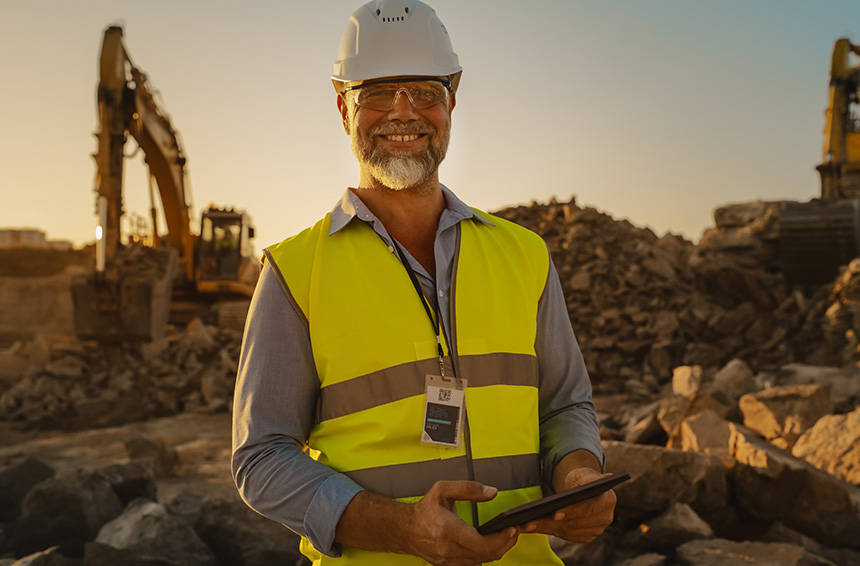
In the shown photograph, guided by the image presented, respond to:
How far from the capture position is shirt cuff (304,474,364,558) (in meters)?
1.48

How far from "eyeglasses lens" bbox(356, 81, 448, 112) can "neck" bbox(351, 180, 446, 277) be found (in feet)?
0.68

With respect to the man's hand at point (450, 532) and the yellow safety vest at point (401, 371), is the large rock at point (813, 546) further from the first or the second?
the man's hand at point (450, 532)

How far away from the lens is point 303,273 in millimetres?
1644

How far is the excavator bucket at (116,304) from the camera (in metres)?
10.8

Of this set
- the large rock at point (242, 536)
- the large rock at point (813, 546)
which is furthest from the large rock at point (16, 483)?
the large rock at point (813, 546)

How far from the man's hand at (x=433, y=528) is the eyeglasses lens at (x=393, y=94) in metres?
0.96

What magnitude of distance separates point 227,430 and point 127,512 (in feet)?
16.6

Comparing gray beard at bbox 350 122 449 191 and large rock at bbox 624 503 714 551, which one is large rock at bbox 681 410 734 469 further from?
gray beard at bbox 350 122 449 191

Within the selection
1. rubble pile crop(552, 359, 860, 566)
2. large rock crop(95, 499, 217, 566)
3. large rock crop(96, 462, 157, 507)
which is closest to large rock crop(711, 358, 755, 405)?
rubble pile crop(552, 359, 860, 566)

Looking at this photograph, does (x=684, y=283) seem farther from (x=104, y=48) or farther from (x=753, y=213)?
(x=104, y=48)

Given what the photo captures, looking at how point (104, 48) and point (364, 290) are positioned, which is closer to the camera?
point (364, 290)

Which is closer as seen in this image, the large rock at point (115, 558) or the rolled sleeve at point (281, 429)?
the rolled sleeve at point (281, 429)

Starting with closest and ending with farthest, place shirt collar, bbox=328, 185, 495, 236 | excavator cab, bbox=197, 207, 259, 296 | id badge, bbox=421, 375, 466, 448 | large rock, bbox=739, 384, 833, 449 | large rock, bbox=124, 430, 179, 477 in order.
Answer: id badge, bbox=421, 375, 466, 448 → shirt collar, bbox=328, 185, 495, 236 → large rock, bbox=739, 384, 833, 449 → large rock, bbox=124, 430, 179, 477 → excavator cab, bbox=197, 207, 259, 296

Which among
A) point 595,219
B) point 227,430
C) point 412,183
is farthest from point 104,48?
point 412,183
